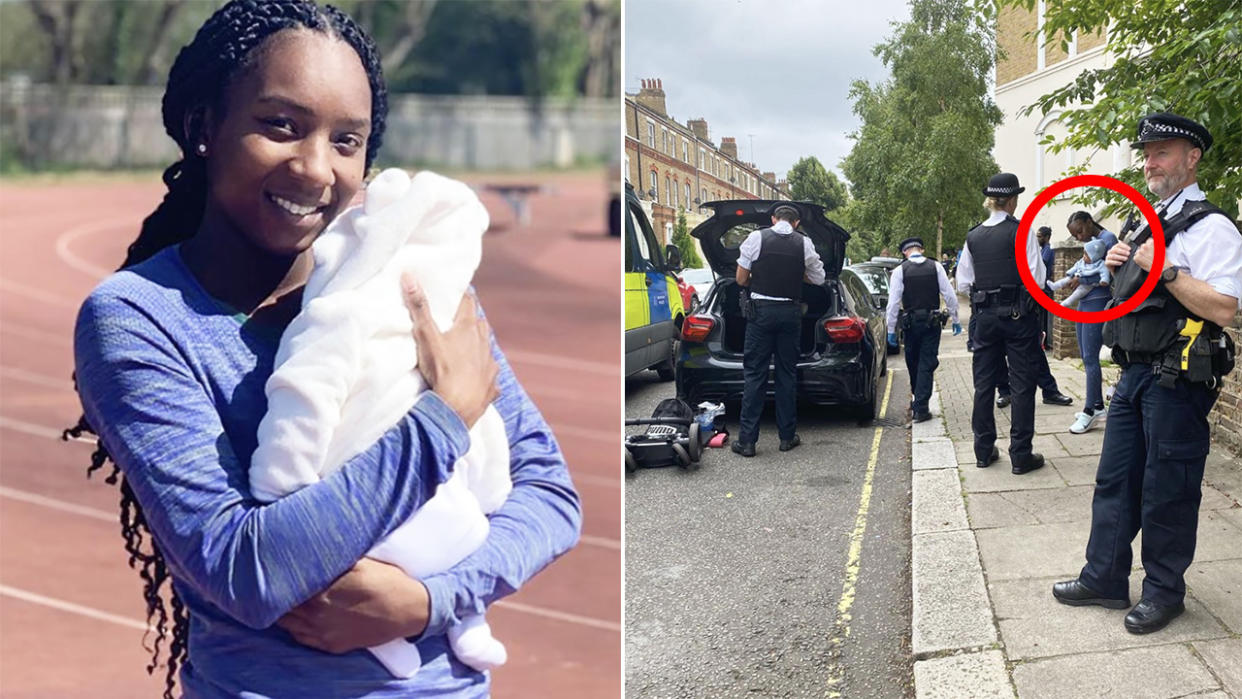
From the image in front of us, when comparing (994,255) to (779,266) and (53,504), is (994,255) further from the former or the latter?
(53,504)

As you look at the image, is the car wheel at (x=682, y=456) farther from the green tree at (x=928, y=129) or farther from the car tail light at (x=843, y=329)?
the green tree at (x=928, y=129)

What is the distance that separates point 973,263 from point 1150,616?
68 cm

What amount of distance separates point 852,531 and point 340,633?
50.9 inches

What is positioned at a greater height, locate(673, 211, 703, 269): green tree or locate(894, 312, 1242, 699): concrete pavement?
locate(673, 211, 703, 269): green tree

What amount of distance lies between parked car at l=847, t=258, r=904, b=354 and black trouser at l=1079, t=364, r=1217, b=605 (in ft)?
1.35

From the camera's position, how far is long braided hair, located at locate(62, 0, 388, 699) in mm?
807

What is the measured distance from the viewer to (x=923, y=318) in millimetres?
1783

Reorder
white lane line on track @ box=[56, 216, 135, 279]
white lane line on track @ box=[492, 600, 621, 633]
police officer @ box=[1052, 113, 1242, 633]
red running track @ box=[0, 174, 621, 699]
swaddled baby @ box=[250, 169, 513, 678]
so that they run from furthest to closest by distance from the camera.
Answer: white lane line on track @ box=[56, 216, 135, 279] < white lane line on track @ box=[492, 600, 621, 633] < red running track @ box=[0, 174, 621, 699] < police officer @ box=[1052, 113, 1242, 633] < swaddled baby @ box=[250, 169, 513, 678]

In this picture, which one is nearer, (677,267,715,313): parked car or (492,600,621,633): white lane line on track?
(677,267,715,313): parked car

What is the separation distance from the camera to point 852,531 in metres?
1.89

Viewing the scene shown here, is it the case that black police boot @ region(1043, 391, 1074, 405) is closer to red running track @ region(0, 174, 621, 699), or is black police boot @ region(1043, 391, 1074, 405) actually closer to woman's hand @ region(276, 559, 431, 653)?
red running track @ region(0, 174, 621, 699)

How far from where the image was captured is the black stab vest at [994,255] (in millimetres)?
1485

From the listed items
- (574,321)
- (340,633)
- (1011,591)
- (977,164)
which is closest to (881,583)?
(1011,591)

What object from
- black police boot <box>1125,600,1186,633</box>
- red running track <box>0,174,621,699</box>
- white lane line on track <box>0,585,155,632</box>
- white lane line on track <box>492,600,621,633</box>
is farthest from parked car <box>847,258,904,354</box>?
white lane line on track <box>0,585,155,632</box>
